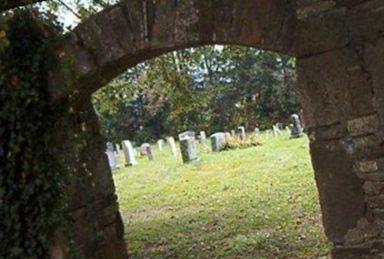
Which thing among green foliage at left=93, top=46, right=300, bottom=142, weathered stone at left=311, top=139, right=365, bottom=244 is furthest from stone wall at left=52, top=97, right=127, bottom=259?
green foliage at left=93, top=46, right=300, bottom=142

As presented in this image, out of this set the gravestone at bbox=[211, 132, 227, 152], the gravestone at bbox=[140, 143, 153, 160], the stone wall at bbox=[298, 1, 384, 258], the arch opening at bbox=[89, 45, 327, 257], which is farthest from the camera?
the gravestone at bbox=[140, 143, 153, 160]

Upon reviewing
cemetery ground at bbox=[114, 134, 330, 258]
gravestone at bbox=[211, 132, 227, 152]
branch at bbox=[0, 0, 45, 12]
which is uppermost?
branch at bbox=[0, 0, 45, 12]

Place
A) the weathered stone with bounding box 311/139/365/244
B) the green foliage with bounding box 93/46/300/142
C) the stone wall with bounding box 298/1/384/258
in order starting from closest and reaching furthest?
1. the stone wall with bounding box 298/1/384/258
2. the weathered stone with bounding box 311/139/365/244
3. the green foliage with bounding box 93/46/300/142

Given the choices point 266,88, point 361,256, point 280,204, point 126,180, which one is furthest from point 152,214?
point 266,88

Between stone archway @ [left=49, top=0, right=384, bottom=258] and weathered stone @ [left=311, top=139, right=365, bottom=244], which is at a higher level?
stone archway @ [left=49, top=0, right=384, bottom=258]

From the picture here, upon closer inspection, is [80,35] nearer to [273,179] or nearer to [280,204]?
[280,204]

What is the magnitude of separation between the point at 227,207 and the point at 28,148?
4.89 m

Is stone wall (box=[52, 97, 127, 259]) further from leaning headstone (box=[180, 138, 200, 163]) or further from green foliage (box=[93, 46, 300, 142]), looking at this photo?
green foliage (box=[93, 46, 300, 142])

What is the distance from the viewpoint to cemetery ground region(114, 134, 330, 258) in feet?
22.1

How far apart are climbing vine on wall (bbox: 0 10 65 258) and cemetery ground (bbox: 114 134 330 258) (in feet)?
7.10

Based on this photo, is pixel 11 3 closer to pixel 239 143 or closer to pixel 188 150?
pixel 188 150

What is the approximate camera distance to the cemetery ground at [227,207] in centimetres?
673

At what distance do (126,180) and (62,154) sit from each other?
31.5 feet

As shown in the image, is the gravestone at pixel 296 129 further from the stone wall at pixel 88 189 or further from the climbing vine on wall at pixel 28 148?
the climbing vine on wall at pixel 28 148
